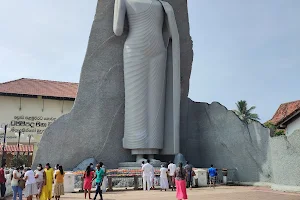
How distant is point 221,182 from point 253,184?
150 cm

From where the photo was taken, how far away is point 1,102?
2691 cm

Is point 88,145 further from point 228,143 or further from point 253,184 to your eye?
point 253,184

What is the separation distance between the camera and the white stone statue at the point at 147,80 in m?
14.5

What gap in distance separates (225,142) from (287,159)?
167 inches

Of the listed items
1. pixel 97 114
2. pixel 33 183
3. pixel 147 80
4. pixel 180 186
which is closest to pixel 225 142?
pixel 147 80

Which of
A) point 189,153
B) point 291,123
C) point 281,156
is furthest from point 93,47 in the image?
point 291,123

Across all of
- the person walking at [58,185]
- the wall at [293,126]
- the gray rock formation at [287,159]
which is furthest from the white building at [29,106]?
the gray rock formation at [287,159]

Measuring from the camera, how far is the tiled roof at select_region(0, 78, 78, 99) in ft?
89.9

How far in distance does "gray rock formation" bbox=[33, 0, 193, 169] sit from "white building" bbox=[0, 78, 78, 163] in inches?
499

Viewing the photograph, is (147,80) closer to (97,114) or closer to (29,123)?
(97,114)

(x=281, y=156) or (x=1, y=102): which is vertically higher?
(x=1, y=102)

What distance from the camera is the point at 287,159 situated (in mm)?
10359

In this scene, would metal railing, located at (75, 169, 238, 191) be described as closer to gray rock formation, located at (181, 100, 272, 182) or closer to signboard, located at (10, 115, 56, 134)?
gray rock formation, located at (181, 100, 272, 182)

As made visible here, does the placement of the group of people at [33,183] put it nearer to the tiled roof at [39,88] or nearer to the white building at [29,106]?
the white building at [29,106]
